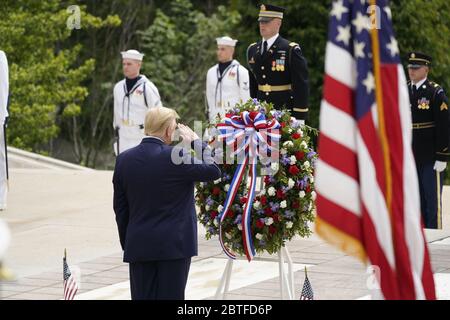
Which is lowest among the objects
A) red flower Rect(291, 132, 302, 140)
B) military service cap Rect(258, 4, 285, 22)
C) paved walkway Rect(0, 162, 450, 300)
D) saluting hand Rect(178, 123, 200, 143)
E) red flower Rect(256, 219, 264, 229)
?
paved walkway Rect(0, 162, 450, 300)

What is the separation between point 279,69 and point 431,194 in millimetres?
2106

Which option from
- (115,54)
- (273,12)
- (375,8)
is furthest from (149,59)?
(375,8)

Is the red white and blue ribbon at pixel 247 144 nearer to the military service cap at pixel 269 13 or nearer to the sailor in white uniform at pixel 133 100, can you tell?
the military service cap at pixel 269 13

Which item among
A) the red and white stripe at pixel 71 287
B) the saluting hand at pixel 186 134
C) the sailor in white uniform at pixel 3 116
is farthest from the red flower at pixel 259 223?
the sailor in white uniform at pixel 3 116

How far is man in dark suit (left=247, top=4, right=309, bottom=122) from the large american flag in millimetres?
6570

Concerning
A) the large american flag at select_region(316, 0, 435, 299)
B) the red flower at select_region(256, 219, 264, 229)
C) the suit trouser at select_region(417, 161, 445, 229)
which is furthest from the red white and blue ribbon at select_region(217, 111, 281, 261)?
the suit trouser at select_region(417, 161, 445, 229)

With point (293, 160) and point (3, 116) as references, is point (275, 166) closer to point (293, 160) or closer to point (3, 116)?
point (293, 160)

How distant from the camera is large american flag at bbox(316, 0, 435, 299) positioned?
477 cm

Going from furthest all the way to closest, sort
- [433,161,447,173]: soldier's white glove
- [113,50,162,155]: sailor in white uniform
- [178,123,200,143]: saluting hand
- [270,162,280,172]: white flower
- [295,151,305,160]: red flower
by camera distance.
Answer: [113,50,162,155]: sailor in white uniform, [433,161,447,173]: soldier's white glove, [295,151,305,160]: red flower, [270,162,280,172]: white flower, [178,123,200,143]: saluting hand

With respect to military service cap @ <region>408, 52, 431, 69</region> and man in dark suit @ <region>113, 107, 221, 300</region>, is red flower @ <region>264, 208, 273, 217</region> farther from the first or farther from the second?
military service cap @ <region>408, 52, 431, 69</region>

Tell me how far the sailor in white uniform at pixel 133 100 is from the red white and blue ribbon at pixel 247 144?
6.69m

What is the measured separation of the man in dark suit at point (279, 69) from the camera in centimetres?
1152

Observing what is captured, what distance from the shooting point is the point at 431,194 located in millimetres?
11227

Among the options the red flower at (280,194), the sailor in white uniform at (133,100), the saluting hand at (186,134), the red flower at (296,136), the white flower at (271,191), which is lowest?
the sailor in white uniform at (133,100)
